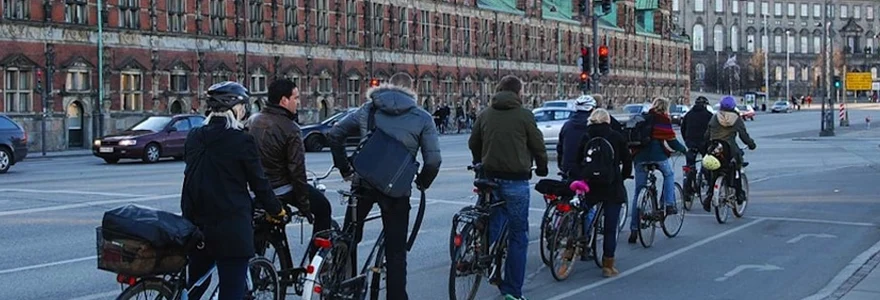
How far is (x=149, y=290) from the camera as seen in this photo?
727 centimetres

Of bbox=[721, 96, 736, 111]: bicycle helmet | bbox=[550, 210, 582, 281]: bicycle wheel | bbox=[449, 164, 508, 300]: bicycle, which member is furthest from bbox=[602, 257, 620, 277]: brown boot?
bbox=[721, 96, 736, 111]: bicycle helmet

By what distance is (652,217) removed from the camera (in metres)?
14.2

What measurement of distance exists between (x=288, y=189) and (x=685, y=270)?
5254 millimetres

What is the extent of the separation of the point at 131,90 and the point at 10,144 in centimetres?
1936

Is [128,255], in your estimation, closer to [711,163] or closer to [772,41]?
[711,163]

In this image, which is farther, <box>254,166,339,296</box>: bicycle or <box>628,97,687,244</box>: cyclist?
<box>628,97,687,244</box>: cyclist

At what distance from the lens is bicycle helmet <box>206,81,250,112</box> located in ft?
25.0

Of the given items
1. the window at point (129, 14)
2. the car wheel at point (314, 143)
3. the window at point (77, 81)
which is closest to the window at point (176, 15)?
the window at point (129, 14)

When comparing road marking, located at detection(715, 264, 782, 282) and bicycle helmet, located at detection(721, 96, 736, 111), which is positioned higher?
bicycle helmet, located at detection(721, 96, 736, 111)

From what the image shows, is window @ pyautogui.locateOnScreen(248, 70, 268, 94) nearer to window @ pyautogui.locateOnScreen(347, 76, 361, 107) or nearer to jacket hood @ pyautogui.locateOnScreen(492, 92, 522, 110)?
window @ pyautogui.locateOnScreen(347, 76, 361, 107)

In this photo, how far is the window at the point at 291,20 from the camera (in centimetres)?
5681

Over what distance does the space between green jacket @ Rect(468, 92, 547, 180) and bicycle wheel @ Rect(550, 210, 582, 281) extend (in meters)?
1.35

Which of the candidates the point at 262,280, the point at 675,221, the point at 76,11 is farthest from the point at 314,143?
the point at 262,280

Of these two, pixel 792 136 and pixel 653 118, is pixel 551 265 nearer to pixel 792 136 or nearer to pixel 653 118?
pixel 653 118
